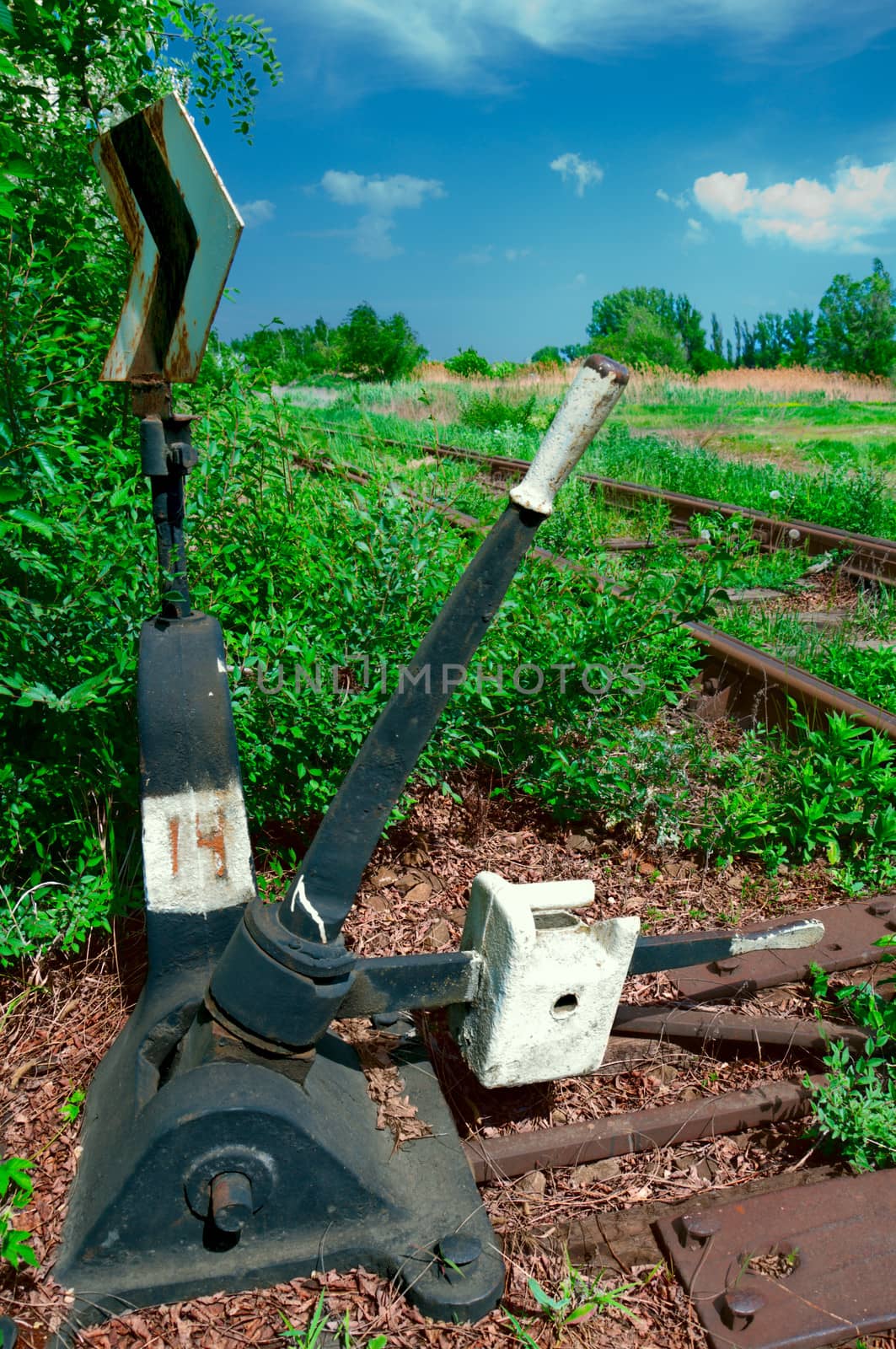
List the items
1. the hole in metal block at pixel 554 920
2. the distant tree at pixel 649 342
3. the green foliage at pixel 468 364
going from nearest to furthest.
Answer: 1. the hole in metal block at pixel 554 920
2. the green foliage at pixel 468 364
3. the distant tree at pixel 649 342

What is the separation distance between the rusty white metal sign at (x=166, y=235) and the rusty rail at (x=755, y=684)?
1.61m

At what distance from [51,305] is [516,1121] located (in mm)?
2572

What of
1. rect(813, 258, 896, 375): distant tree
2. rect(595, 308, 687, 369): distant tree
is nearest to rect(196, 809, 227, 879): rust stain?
rect(595, 308, 687, 369): distant tree

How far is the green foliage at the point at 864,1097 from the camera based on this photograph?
2006 mm

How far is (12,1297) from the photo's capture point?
1.60 metres

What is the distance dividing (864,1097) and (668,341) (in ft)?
240

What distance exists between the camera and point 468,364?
1174 inches

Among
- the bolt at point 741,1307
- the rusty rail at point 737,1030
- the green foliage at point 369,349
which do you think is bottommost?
the bolt at point 741,1307

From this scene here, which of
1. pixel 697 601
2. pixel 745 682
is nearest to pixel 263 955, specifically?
pixel 697 601

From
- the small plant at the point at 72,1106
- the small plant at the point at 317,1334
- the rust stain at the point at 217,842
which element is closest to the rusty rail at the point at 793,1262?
the small plant at the point at 317,1334

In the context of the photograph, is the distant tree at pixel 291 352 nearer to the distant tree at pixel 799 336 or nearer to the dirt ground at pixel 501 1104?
the dirt ground at pixel 501 1104

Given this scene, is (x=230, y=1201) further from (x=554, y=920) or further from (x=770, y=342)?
(x=770, y=342)

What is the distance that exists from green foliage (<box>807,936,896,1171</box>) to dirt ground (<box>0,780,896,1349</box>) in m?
0.11

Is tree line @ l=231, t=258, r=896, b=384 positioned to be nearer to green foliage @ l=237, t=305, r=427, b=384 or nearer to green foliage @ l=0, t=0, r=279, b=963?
green foliage @ l=237, t=305, r=427, b=384
